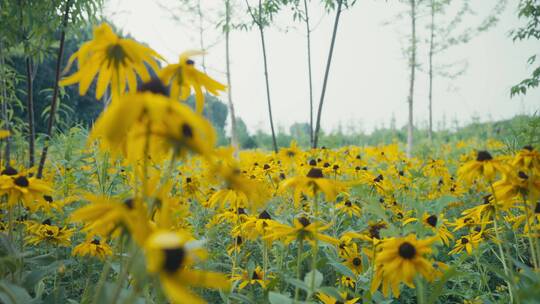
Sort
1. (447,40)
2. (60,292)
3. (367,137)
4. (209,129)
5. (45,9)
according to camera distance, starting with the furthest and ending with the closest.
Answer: (367,137) < (447,40) < (45,9) < (60,292) < (209,129)

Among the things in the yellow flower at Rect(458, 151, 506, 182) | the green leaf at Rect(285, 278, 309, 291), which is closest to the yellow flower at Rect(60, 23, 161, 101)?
the green leaf at Rect(285, 278, 309, 291)

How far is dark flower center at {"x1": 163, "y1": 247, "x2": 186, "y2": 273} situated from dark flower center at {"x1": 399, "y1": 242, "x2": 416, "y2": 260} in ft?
2.33

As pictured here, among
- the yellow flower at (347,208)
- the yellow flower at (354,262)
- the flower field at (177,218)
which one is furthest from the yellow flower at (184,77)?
the yellow flower at (347,208)

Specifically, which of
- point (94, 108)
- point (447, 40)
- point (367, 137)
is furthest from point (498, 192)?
point (367, 137)

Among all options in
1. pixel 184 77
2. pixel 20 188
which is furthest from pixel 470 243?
pixel 20 188

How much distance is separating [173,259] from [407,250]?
0.73 m

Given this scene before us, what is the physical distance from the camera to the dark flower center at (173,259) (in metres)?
0.48

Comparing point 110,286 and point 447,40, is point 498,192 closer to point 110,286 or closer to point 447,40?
point 110,286

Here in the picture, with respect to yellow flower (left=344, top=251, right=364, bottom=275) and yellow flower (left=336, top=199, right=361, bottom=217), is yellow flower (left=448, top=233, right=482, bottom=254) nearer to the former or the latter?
yellow flower (left=344, top=251, right=364, bottom=275)

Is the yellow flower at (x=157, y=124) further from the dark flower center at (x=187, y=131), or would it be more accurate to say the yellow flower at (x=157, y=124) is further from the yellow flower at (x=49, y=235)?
the yellow flower at (x=49, y=235)

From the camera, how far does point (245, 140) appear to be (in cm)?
1702

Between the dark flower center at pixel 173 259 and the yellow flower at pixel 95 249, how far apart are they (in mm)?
1228

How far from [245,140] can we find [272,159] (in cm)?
1392

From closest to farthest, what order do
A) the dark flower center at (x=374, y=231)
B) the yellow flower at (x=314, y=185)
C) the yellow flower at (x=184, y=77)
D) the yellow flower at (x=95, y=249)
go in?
the yellow flower at (x=184, y=77)
the yellow flower at (x=314, y=185)
the dark flower center at (x=374, y=231)
the yellow flower at (x=95, y=249)
